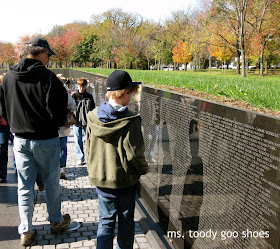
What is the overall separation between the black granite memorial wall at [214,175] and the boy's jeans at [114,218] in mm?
709

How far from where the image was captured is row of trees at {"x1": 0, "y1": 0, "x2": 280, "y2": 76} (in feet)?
101

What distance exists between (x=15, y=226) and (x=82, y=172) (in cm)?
237

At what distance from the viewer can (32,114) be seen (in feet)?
10.5

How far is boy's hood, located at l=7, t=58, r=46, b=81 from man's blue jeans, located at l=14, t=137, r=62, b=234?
0.68 metres

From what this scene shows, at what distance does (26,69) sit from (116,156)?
1379mm

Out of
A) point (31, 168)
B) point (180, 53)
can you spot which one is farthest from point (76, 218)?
point (180, 53)

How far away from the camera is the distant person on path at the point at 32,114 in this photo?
3148 mm

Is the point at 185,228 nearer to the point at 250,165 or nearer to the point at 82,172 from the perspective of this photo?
the point at 250,165

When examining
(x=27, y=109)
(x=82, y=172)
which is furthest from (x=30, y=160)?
(x=82, y=172)

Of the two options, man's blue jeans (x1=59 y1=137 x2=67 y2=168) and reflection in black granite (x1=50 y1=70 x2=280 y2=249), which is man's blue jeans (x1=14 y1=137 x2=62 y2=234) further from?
man's blue jeans (x1=59 y1=137 x2=67 y2=168)

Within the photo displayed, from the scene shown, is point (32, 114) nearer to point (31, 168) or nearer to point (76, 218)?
point (31, 168)

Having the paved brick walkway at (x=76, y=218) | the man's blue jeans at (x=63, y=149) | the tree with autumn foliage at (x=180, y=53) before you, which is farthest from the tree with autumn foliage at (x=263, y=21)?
the paved brick walkway at (x=76, y=218)

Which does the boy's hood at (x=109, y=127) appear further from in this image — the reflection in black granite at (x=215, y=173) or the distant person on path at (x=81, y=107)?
the distant person on path at (x=81, y=107)

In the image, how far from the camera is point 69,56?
57.5 metres
